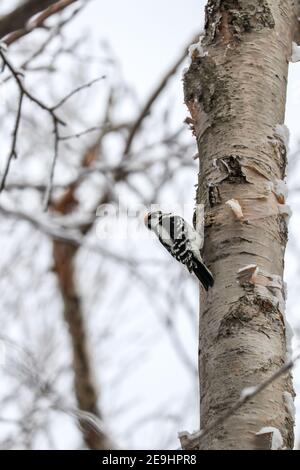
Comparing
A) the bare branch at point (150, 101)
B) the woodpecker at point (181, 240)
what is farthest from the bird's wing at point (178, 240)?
the bare branch at point (150, 101)

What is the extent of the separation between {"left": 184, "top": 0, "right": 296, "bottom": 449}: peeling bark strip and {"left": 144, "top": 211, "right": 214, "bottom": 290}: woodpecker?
5cm

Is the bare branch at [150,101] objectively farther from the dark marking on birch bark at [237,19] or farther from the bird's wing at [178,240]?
the dark marking on birch bark at [237,19]

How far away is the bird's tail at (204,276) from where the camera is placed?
187 cm

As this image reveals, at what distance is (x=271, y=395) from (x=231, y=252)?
0.41 m

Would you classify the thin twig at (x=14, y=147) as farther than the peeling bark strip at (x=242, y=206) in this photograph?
Yes

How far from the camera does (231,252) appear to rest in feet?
6.12

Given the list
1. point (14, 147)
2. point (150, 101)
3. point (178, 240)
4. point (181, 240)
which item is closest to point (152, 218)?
point (178, 240)

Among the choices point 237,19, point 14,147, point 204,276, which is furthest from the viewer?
point 14,147

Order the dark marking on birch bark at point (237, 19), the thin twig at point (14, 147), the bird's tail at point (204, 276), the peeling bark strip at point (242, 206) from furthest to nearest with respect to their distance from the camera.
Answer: the thin twig at point (14, 147), the dark marking on birch bark at point (237, 19), the bird's tail at point (204, 276), the peeling bark strip at point (242, 206)

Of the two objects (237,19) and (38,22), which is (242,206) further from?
(38,22)

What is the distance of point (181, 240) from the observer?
2.64 metres

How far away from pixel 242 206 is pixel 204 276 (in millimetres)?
218

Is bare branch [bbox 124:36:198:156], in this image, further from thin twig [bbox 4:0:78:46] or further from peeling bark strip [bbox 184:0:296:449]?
peeling bark strip [bbox 184:0:296:449]
